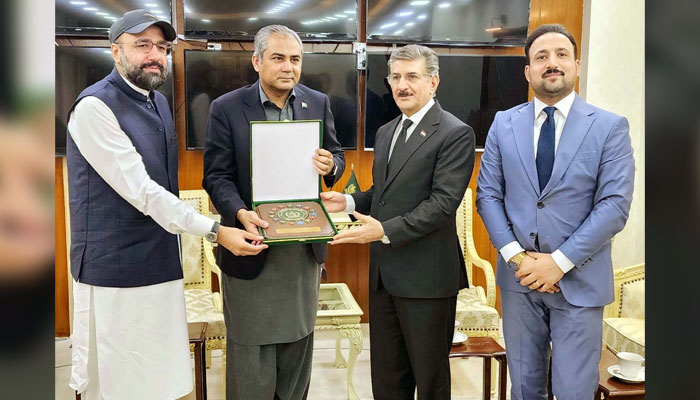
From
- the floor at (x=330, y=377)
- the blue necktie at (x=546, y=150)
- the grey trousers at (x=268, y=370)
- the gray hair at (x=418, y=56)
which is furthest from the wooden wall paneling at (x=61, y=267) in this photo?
the blue necktie at (x=546, y=150)

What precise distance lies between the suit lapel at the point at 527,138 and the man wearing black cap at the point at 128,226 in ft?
3.11

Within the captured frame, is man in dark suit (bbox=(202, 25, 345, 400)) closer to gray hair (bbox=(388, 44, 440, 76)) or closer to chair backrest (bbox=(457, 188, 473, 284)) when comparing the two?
gray hair (bbox=(388, 44, 440, 76))

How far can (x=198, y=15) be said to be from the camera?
394 cm

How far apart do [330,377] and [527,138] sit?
81.6 inches

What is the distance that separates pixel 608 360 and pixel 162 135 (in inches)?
78.0

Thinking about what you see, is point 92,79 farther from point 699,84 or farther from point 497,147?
point 699,84

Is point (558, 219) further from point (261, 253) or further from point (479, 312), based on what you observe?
point (479, 312)

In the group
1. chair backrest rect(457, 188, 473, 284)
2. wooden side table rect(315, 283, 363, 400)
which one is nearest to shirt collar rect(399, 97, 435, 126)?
wooden side table rect(315, 283, 363, 400)

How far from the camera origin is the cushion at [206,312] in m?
3.10

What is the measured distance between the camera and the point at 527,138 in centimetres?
208

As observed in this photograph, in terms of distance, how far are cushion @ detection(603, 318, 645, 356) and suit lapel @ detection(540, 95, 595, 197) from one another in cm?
132

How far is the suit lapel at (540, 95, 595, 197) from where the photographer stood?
1.97 meters

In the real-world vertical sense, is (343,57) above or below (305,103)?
above

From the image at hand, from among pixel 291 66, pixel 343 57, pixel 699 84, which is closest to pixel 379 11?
pixel 343 57
